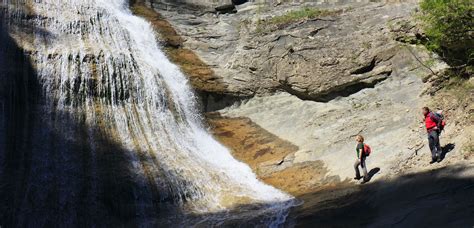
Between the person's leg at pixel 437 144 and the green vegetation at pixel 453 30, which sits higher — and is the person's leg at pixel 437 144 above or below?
below

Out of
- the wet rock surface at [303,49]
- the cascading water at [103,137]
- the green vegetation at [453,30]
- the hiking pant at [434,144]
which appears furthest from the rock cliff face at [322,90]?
the cascading water at [103,137]

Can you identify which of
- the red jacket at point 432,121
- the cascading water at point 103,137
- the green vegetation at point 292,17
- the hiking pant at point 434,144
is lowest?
the cascading water at point 103,137

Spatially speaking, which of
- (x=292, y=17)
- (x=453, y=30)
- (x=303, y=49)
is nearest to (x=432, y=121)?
(x=453, y=30)

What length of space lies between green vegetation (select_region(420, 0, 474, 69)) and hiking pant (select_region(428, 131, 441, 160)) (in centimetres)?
398

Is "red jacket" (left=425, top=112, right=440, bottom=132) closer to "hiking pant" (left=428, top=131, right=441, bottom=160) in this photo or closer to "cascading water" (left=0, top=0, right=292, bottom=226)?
"hiking pant" (left=428, top=131, right=441, bottom=160)

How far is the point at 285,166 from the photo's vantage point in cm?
1705

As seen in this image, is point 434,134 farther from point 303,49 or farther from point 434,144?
point 303,49

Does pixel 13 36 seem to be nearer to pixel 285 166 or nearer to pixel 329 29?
pixel 285 166

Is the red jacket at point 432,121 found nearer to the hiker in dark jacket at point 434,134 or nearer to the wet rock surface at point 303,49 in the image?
the hiker in dark jacket at point 434,134

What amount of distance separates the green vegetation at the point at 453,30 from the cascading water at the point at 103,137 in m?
7.39

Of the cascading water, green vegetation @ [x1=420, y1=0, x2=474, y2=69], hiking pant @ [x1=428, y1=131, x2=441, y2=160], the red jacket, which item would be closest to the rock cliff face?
hiking pant @ [x1=428, y1=131, x2=441, y2=160]

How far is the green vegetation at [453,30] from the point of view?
48.3ft

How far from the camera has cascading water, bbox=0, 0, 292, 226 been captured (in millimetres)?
13617

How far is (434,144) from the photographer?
12.4m
